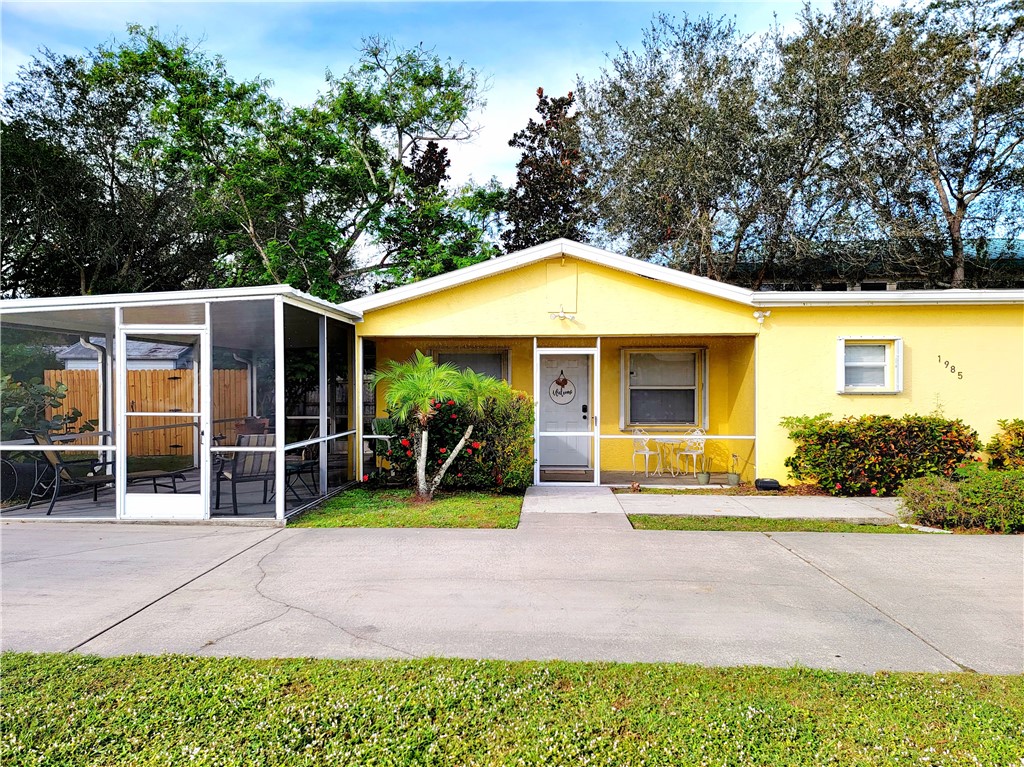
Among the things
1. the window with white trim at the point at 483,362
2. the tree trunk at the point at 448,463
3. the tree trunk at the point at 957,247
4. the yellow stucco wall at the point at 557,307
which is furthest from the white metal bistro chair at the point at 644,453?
the tree trunk at the point at 957,247

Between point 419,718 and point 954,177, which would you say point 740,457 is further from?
point 954,177

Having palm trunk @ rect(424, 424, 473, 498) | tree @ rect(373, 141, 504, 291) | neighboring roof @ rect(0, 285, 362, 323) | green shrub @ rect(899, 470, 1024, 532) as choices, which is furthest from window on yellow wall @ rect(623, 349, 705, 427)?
tree @ rect(373, 141, 504, 291)

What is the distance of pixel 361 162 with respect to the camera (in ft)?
67.4

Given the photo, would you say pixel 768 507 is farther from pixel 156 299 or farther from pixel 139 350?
pixel 139 350

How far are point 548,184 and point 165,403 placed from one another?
54.7ft

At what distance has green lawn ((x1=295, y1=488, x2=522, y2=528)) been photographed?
7.59m

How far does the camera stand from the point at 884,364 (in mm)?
9672

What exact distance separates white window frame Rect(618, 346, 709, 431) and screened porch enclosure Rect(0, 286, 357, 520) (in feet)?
17.1

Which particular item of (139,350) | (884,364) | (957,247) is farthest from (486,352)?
(957,247)

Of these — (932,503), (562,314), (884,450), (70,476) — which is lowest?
(932,503)

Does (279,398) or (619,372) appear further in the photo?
(619,372)

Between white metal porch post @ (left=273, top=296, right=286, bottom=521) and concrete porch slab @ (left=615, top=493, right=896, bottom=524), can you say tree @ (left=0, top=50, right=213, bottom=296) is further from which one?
concrete porch slab @ (left=615, top=493, right=896, bottom=524)

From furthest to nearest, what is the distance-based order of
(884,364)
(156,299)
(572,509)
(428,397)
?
(884,364) < (428,397) < (572,509) < (156,299)

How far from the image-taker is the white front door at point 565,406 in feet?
38.8
